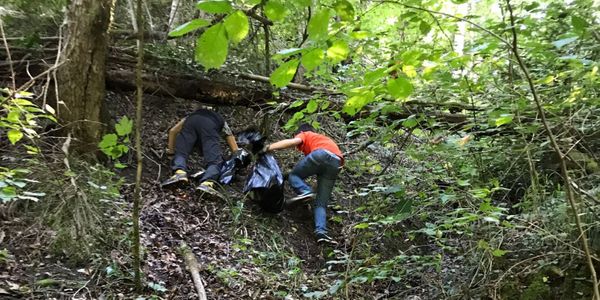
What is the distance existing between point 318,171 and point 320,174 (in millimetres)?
59

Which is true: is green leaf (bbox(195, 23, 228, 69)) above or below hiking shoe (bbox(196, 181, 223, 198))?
above

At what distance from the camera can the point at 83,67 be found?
480 cm

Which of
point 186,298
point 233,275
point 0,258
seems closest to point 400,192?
point 233,275

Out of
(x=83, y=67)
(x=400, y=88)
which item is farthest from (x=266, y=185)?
(x=400, y=88)

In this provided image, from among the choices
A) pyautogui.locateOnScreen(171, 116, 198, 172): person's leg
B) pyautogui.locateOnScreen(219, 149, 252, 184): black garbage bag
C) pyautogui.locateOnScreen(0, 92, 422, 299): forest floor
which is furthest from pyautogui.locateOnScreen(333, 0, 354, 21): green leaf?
pyautogui.locateOnScreen(219, 149, 252, 184): black garbage bag

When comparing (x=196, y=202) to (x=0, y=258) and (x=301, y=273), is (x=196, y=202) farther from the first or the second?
(x=0, y=258)

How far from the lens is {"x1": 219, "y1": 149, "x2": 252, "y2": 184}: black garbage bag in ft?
19.7

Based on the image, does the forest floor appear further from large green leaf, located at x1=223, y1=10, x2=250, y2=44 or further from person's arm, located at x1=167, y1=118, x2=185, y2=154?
large green leaf, located at x1=223, y1=10, x2=250, y2=44

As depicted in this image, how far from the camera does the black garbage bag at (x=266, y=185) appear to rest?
5.61 m

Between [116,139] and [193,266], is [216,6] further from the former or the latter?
[193,266]

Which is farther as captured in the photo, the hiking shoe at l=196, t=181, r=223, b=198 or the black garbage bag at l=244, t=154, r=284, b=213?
the black garbage bag at l=244, t=154, r=284, b=213

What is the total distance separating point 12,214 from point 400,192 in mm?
3564

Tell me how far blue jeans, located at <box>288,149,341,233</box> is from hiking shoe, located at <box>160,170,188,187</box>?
1.50 metres

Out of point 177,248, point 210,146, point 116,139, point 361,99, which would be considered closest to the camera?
point 361,99
